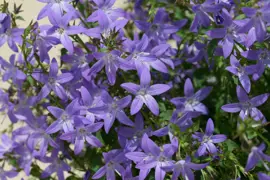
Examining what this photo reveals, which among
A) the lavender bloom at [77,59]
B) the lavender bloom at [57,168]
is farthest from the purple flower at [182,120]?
the lavender bloom at [57,168]

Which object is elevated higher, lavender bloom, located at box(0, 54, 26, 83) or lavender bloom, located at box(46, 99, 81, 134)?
lavender bloom, located at box(0, 54, 26, 83)

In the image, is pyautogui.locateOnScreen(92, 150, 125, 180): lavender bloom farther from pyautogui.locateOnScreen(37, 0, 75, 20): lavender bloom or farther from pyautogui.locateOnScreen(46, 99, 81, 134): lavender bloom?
pyautogui.locateOnScreen(37, 0, 75, 20): lavender bloom

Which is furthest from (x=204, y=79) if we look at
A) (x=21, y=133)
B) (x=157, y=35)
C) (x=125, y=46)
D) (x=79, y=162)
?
(x=21, y=133)

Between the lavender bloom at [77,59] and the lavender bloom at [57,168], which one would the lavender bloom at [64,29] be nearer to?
the lavender bloom at [77,59]

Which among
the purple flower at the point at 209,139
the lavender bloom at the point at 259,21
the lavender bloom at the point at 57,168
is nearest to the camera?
the lavender bloom at the point at 259,21

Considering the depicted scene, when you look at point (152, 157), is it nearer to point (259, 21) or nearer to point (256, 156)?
point (256, 156)

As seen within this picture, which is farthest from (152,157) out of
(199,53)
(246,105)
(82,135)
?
(199,53)

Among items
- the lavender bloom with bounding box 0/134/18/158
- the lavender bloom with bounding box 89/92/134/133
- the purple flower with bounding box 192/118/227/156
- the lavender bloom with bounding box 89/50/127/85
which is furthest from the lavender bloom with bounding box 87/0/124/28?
the lavender bloom with bounding box 0/134/18/158
